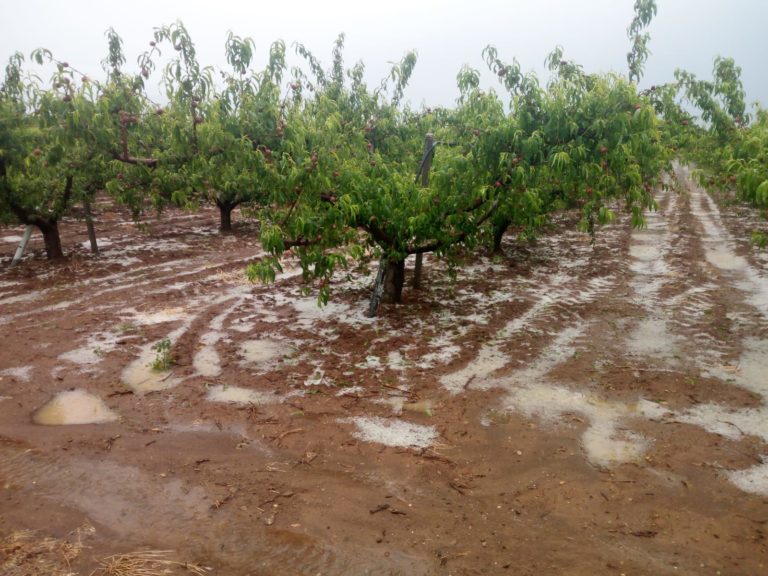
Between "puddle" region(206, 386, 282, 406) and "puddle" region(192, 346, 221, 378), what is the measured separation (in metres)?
0.48

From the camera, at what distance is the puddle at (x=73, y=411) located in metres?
5.69

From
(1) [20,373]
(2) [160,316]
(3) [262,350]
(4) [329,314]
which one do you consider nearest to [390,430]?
(3) [262,350]

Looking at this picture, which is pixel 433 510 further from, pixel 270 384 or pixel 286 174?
pixel 286 174

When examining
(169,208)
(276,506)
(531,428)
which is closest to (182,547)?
(276,506)

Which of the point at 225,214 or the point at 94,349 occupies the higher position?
the point at 225,214

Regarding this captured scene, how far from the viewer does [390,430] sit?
5484 mm

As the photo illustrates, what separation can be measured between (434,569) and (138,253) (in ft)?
43.2

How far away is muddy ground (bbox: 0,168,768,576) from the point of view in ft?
12.5

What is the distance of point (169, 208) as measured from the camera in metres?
22.8

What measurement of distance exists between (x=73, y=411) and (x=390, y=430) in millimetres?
3696

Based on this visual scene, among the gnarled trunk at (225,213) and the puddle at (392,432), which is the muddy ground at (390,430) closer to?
the puddle at (392,432)

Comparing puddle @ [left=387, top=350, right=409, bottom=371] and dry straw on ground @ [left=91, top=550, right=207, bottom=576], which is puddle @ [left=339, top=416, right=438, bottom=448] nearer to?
puddle @ [left=387, top=350, right=409, bottom=371]

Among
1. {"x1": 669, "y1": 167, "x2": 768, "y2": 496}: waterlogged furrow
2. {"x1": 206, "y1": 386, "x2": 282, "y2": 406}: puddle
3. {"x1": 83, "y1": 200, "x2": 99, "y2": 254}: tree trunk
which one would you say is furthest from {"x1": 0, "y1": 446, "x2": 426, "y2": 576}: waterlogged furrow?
{"x1": 83, "y1": 200, "x2": 99, "y2": 254}: tree trunk

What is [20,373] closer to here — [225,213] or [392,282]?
[392,282]
